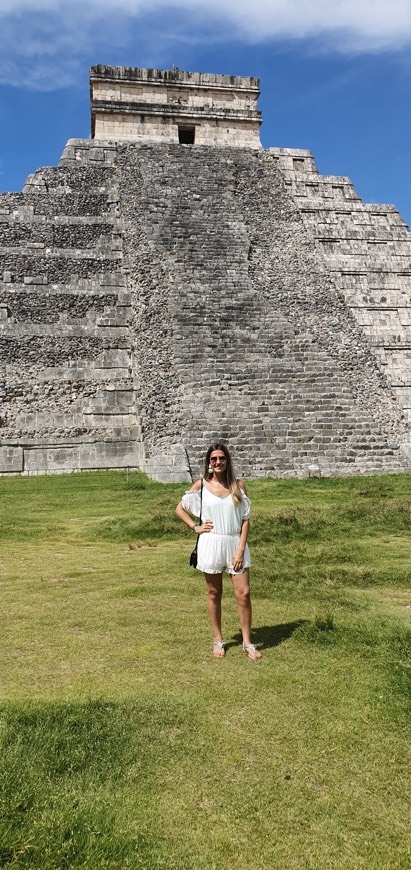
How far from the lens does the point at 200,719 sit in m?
3.53

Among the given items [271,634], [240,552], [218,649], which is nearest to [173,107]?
[240,552]

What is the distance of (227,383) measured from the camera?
15727mm

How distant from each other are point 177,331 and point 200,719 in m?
14.0

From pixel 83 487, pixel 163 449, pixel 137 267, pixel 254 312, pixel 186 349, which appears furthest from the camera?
pixel 137 267

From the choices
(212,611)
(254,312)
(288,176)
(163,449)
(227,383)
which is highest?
(288,176)

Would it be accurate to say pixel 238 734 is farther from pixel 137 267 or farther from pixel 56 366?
pixel 137 267

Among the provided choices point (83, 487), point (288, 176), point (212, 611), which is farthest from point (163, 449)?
point (288, 176)

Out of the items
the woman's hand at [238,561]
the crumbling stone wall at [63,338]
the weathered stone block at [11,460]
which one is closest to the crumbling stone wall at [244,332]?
the crumbling stone wall at [63,338]

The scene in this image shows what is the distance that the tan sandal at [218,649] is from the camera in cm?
446

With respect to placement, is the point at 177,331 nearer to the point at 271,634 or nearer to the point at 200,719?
the point at 271,634

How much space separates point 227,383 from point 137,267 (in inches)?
220

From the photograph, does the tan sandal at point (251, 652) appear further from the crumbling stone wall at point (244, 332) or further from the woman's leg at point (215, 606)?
the crumbling stone wall at point (244, 332)

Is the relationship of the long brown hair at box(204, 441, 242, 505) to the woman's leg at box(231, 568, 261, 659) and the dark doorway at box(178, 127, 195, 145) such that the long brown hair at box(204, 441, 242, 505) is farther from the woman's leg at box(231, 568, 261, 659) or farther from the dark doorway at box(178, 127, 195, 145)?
the dark doorway at box(178, 127, 195, 145)

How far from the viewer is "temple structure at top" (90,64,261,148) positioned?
24906mm
